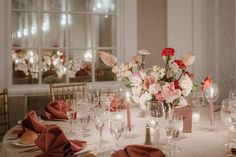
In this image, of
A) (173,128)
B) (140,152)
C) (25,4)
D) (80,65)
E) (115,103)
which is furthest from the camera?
(80,65)

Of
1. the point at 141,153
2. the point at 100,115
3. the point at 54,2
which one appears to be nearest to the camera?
the point at 141,153

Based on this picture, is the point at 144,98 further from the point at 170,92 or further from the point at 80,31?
the point at 80,31

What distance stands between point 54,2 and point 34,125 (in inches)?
90.5

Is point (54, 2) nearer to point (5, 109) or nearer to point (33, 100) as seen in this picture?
point (33, 100)

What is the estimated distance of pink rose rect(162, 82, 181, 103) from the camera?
1.63m

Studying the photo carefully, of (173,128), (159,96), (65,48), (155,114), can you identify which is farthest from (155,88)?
(65,48)

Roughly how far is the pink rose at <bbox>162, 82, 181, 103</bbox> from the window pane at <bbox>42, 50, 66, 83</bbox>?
7.76 ft

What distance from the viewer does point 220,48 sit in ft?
12.7

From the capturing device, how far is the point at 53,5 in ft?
12.3

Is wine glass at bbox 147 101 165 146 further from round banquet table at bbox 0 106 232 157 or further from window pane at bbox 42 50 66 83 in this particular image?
window pane at bbox 42 50 66 83

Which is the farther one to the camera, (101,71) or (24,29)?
(101,71)

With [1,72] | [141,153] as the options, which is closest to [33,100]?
[1,72]

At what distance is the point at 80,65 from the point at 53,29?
0.52 meters

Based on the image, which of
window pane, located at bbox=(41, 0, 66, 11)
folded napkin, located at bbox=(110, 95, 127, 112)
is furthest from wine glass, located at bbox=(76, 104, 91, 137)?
window pane, located at bbox=(41, 0, 66, 11)
